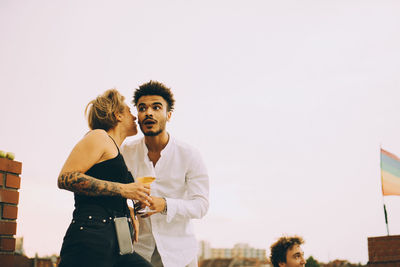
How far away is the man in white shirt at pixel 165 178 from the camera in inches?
150

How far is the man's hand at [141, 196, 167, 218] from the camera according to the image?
3342mm

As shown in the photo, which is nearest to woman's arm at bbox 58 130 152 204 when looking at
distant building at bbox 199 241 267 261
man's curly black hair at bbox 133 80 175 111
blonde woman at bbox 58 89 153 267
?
blonde woman at bbox 58 89 153 267

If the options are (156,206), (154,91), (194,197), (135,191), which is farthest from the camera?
(154,91)

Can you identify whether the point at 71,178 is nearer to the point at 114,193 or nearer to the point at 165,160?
the point at 114,193

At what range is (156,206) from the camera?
3369mm

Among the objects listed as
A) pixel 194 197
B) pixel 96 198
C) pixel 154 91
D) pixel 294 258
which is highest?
pixel 154 91

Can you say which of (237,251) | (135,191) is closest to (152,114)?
(135,191)

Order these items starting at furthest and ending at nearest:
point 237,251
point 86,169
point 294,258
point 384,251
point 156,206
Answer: point 237,251 → point 384,251 → point 294,258 → point 156,206 → point 86,169

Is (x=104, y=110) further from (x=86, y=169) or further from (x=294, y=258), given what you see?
(x=294, y=258)

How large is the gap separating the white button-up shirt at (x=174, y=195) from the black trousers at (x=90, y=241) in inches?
38.9

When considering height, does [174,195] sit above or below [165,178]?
below

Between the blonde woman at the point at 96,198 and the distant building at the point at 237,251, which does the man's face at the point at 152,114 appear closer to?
the blonde woman at the point at 96,198

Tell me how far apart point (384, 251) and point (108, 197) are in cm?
595

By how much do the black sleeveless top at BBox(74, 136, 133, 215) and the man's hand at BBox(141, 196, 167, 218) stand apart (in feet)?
1.62
